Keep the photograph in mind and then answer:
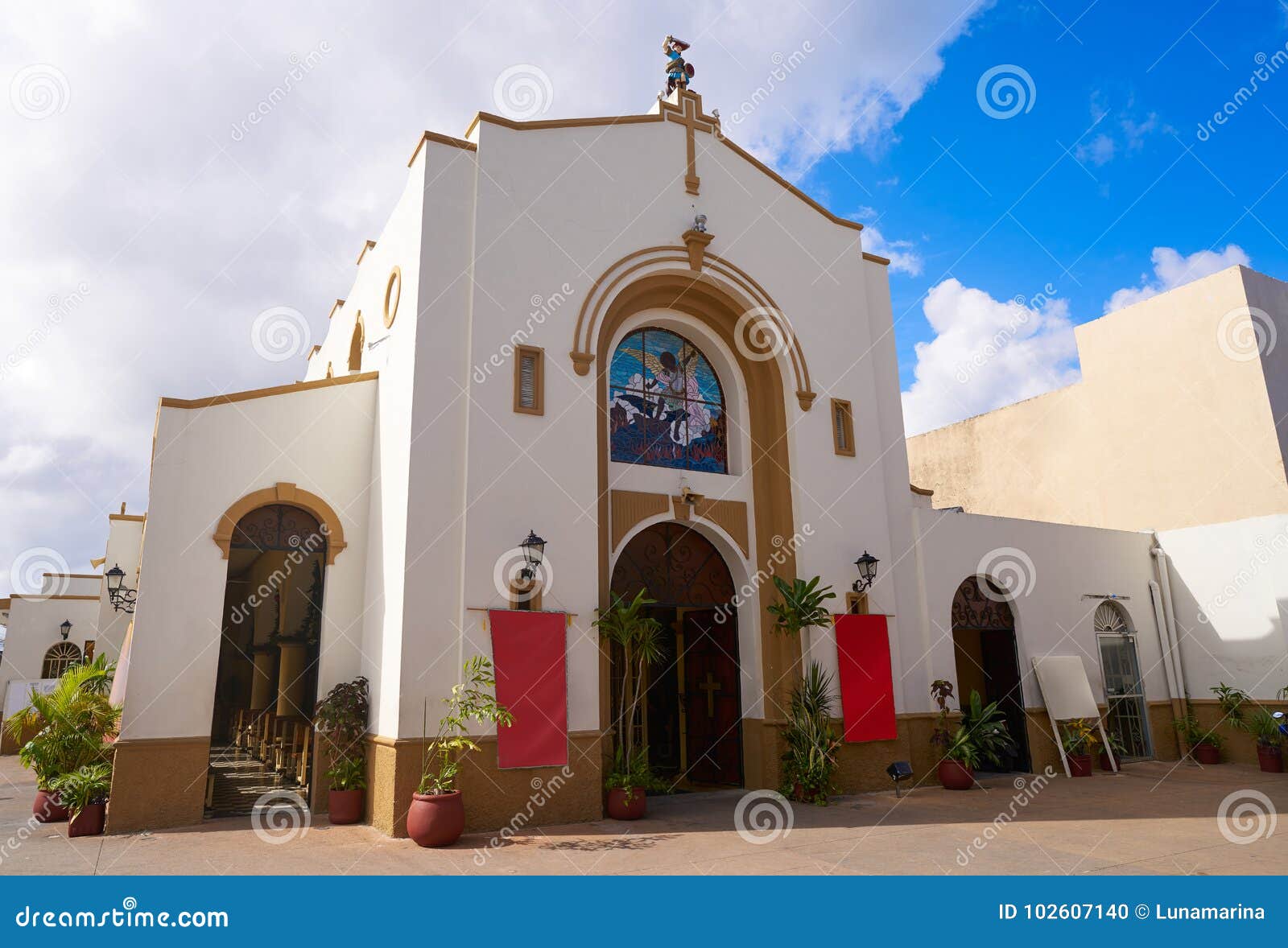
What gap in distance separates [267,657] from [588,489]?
38.0 ft

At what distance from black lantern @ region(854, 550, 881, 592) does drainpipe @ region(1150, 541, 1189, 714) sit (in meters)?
7.92

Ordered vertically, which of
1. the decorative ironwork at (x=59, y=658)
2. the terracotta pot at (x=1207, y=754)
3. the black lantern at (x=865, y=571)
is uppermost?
the black lantern at (x=865, y=571)

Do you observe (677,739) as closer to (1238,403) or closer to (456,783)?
(456,783)

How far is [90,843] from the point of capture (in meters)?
8.30

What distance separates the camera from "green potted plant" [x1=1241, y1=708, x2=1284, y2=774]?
45.6ft

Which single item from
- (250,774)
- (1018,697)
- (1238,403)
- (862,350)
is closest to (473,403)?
(862,350)

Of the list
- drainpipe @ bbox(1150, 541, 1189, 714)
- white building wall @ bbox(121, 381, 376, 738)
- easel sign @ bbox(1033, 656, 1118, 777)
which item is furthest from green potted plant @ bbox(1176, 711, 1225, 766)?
white building wall @ bbox(121, 381, 376, 738)

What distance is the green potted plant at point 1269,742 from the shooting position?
45.6 feet

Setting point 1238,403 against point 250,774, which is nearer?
point 250,774

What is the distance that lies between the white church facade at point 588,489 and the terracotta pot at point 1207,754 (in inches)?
29.4

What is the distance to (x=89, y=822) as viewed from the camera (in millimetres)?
8789

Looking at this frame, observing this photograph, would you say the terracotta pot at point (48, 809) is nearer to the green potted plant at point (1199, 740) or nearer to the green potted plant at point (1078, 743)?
the green potted plant at point (1078, 743)

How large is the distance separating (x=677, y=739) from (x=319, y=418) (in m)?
6.79

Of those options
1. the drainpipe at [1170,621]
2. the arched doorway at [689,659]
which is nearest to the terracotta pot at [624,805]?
the arched doorway at [689,659]
